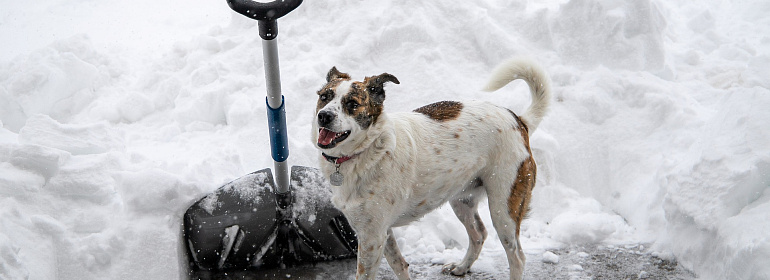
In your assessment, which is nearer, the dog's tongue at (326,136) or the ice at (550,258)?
the dog's tongue at (326,136)

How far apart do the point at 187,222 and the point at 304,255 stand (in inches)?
26.0

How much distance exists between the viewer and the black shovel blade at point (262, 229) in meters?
2.97

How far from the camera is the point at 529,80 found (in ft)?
9.67

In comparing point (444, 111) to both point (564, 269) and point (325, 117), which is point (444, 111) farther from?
point (564, 269)

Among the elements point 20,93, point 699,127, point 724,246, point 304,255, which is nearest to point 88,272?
point 304,255

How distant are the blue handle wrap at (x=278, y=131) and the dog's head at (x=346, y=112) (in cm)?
46

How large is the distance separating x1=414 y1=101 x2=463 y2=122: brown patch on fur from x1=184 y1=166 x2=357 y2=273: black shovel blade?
0.79 m

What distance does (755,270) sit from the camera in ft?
8.60

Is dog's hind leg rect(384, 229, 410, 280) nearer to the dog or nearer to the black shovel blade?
the dog

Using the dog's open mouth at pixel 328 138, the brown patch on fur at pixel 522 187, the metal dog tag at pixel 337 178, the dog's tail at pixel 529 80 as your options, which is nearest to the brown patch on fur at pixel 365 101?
the dog's open mouth at pixel 328 138

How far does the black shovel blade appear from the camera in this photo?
2973 millimetres

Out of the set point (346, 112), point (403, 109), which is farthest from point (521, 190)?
point (403, 109)

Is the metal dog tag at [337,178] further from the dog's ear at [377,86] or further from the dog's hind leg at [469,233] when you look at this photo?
the dog's hind leg at [469,233]

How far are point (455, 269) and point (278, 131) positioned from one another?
129 centimetres
